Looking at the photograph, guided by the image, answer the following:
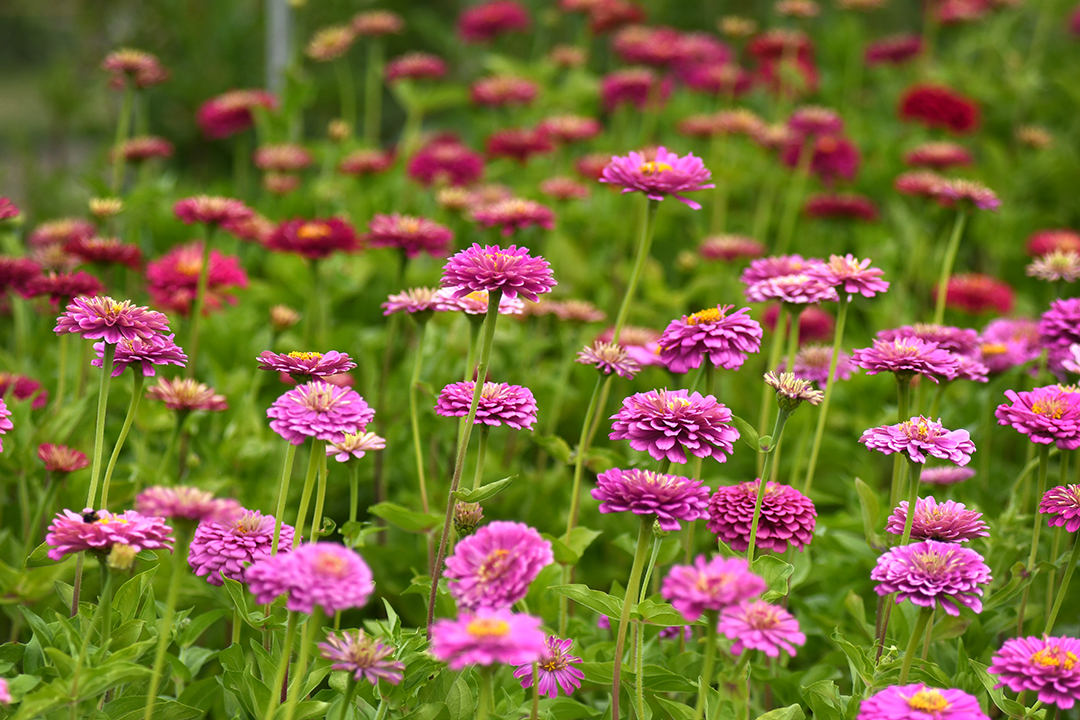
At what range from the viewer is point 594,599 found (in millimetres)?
1377

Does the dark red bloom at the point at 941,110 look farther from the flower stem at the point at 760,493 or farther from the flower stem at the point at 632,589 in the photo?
the flower stem at the point at 632,589

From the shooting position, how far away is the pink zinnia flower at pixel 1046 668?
1.17 metres

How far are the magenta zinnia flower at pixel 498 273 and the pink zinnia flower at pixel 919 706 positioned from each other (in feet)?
2.12

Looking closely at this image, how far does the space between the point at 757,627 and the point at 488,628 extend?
35cm

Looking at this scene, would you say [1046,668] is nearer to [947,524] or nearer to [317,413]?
[947,524]

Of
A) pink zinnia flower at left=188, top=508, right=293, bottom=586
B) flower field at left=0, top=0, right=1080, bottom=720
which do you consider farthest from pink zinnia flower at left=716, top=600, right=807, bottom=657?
pink zinnia flower at left=188, top=508, right=293, bottom=586

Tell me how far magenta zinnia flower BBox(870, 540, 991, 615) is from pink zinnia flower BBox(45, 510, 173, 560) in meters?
0.87

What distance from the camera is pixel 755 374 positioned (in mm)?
2676

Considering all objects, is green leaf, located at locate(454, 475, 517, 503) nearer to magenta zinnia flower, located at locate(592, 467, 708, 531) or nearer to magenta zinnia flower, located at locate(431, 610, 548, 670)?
magenta zinnia flower, located at locate(592, 467, 708, 531)

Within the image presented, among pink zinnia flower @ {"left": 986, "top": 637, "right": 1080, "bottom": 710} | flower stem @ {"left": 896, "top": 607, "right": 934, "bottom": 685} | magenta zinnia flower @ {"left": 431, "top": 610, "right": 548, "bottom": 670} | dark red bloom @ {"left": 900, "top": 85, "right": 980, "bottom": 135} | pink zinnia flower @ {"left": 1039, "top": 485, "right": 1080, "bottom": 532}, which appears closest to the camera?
magenta zinnia flower @ {"left": 431, "top": 610, "right": 548, "bottom": 670}

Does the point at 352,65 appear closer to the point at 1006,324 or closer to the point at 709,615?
the point at 1006,324

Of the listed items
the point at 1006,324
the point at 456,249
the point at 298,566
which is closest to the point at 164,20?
the point at 456,249

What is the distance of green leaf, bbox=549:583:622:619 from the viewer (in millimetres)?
1366

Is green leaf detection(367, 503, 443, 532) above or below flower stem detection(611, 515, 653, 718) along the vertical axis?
below
